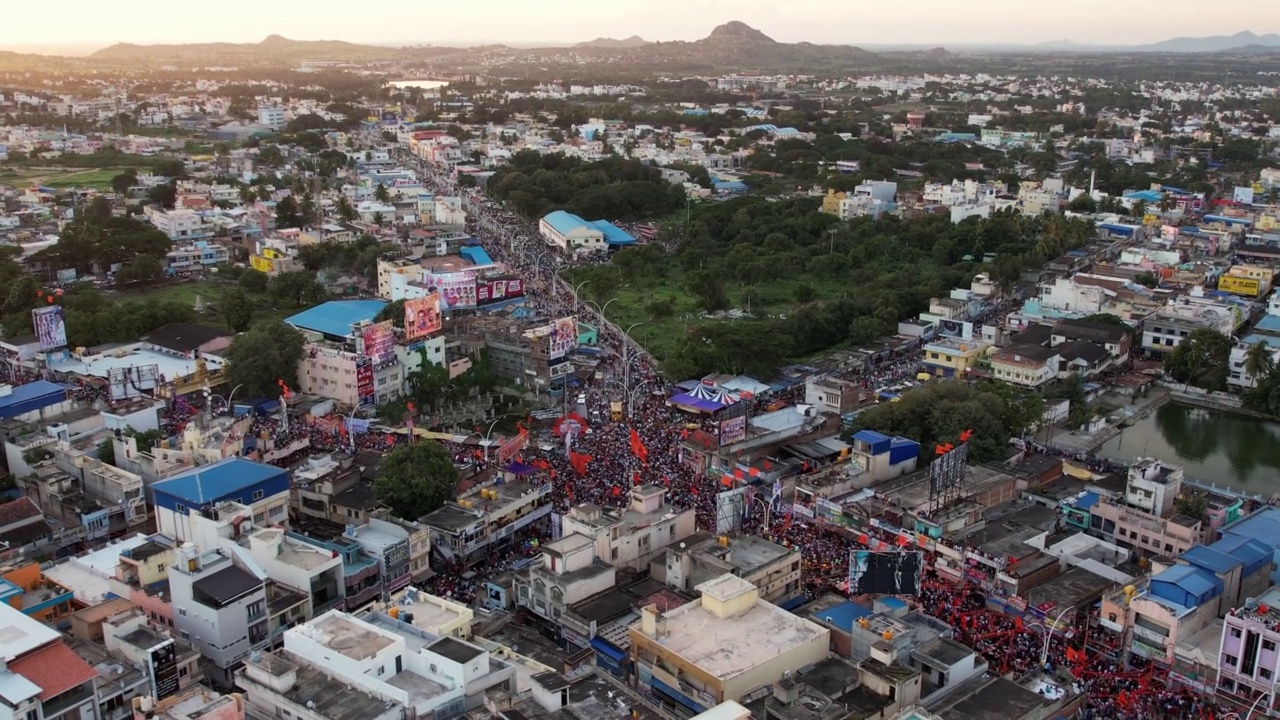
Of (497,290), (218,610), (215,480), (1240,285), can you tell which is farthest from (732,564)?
(1240,285)

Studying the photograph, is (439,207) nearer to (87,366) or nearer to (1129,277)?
(87,366)

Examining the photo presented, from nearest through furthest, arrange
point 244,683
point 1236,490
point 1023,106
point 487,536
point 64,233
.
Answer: point 244,683
point 487,536
point 1236,490
point 64,233
point 1023,106

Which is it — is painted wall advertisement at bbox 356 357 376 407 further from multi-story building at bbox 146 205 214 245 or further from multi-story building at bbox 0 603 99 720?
multi-story building at bbox 146 205 214 245

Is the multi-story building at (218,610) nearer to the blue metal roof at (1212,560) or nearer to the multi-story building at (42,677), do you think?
the multi-story building at (42,677)

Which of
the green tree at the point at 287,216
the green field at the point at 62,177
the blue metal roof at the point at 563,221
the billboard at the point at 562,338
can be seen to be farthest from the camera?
the green field at the point at 62,177

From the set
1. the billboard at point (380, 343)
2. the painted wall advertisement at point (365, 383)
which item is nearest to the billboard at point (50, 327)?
the billboard at point (380, 343)

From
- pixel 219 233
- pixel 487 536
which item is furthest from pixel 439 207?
pixel 487 536
